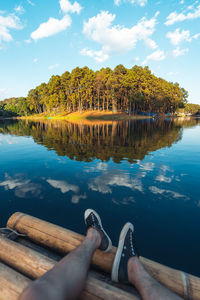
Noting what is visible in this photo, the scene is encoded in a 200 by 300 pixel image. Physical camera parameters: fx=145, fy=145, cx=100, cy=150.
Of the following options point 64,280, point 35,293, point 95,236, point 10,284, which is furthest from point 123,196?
point 35,293

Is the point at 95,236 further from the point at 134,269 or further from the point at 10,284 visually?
the point at 10,284

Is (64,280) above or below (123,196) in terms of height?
above

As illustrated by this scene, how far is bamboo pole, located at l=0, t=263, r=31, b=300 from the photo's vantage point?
5.88 feet

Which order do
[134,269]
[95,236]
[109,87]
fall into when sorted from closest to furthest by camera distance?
[134,269] → [95,236] → [109,87]

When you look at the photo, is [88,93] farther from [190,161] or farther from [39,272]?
[39,272]

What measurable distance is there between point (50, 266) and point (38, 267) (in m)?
0.19

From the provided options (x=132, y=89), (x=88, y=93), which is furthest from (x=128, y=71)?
(x=88, y=93)

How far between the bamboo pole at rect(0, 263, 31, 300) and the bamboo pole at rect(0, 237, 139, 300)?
0.86 ft

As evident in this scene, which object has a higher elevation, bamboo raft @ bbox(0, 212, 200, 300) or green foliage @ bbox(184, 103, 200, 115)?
green foliage @ bbox(184, 103, 200, 115)

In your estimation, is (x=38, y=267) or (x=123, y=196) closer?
(x=38, y=267)

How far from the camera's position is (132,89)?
62.9 metres

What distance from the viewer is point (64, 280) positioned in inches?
68.7

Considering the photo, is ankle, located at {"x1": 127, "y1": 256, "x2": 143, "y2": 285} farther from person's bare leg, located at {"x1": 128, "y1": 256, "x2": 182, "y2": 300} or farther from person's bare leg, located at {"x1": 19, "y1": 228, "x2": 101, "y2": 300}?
person's bare leg, located at {"x1": 19, "y1": 228, "x2": 101, "y2": 300}

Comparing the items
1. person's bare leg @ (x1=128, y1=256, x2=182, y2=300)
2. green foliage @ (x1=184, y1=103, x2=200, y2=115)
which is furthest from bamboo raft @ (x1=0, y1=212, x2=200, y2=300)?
green foliage @ (x1=184, y1=103, x2=200, y2=115)
